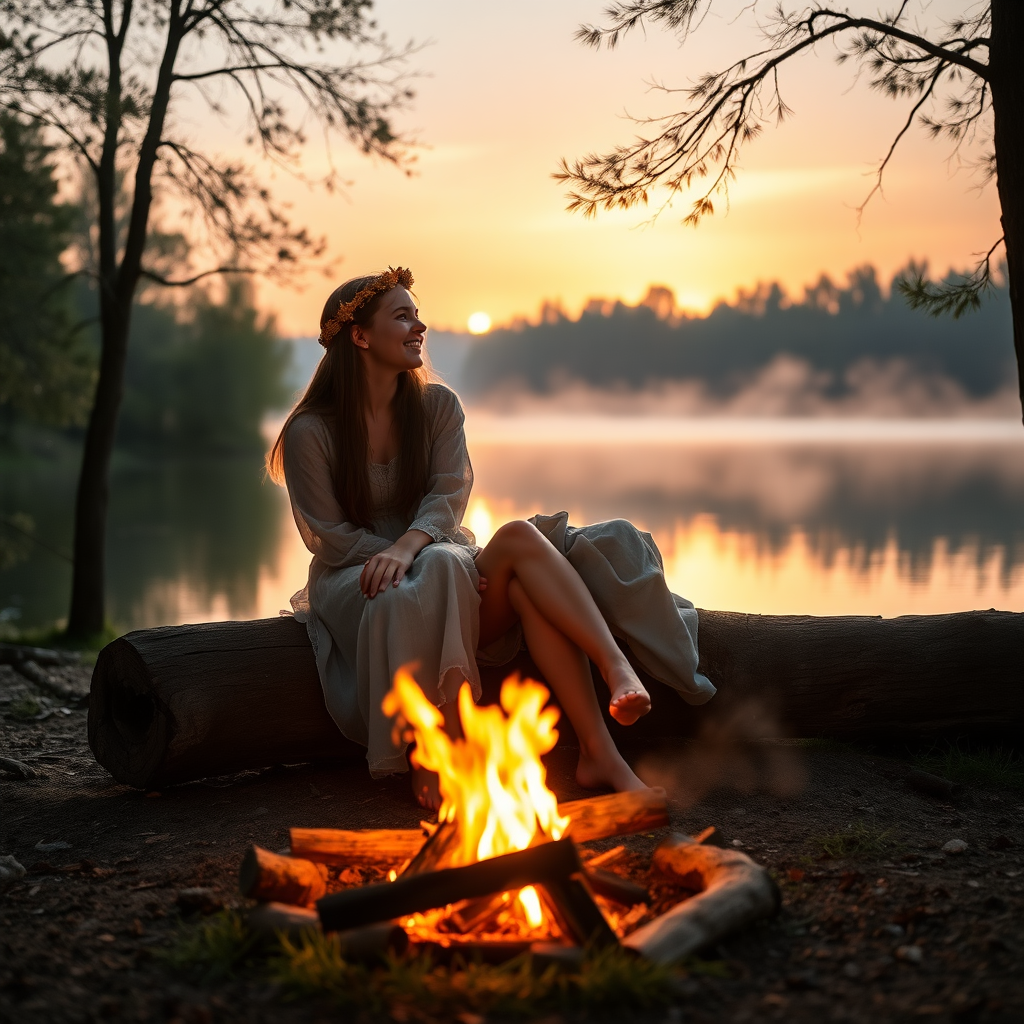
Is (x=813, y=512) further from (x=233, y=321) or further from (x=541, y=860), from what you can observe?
(x=541, y=860)

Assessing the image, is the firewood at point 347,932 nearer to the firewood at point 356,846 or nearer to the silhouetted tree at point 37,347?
the firewood at point 356,846

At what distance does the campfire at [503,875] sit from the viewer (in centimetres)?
230

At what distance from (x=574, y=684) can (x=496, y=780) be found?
0.80m

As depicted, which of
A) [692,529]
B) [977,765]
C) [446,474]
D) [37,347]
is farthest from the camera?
[692,529]

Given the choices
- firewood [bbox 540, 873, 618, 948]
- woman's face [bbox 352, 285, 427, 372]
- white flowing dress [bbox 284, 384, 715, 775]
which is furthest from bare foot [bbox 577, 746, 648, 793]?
woman's face [bbox 352, 285, 427, 372]

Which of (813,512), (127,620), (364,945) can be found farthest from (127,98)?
(813,512)

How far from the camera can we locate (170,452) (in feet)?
128

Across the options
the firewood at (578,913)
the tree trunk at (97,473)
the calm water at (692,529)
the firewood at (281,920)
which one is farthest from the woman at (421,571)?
the calm water at (692,529)

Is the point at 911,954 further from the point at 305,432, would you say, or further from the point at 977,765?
the point at 305,432

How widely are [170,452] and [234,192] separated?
3374cm

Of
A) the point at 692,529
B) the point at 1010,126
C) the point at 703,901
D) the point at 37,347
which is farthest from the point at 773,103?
the point at 692,529

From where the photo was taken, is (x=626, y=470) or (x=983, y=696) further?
(x=626, y=470)

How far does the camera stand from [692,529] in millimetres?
16562

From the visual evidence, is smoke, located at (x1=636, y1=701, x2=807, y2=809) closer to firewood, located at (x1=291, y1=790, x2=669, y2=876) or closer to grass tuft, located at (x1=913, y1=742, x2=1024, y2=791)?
grass tuft, located at (x1=913, y1=742, x2=1024, y2=791)
